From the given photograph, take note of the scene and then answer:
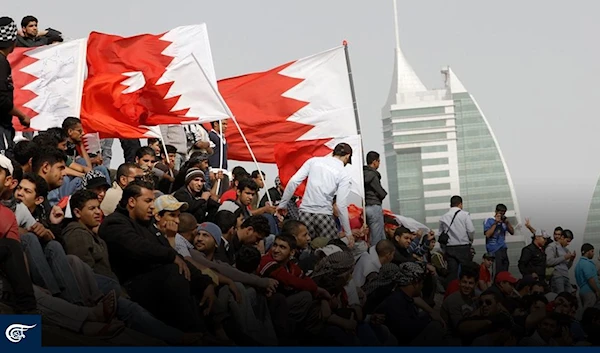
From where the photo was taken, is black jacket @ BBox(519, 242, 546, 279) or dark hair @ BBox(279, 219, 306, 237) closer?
dark hair @ BBox(279, 219, 306, 237)

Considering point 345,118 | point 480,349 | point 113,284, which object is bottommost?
point 480,349

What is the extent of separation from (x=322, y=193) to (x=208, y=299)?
491 centimetres

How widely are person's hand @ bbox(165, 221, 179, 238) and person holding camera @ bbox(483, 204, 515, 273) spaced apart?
351 inches

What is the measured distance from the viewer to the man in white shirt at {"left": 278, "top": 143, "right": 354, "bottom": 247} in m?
15.3

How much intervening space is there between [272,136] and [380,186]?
2.15 metres

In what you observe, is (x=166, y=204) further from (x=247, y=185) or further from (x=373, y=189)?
(x=373, y=189)

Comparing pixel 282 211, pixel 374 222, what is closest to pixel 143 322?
pixel 282 211

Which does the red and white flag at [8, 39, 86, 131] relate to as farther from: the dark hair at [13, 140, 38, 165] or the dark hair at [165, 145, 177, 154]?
the dark hair at [13, 140, 38, 165]

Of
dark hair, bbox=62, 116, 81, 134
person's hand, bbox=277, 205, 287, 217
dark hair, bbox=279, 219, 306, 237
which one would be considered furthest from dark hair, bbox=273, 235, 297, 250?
person's hand, bbox=277, 205, 287, 217

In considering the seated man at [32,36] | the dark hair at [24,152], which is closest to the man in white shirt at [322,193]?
the seated man at [32,36]

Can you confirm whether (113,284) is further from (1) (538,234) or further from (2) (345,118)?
(1) (538,234)

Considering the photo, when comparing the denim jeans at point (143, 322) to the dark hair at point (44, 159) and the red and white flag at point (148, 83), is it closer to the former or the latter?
the dark hair at point (44, 159)

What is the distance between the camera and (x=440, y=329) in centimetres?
1144

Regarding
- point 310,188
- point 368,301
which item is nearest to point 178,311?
point 368,301
